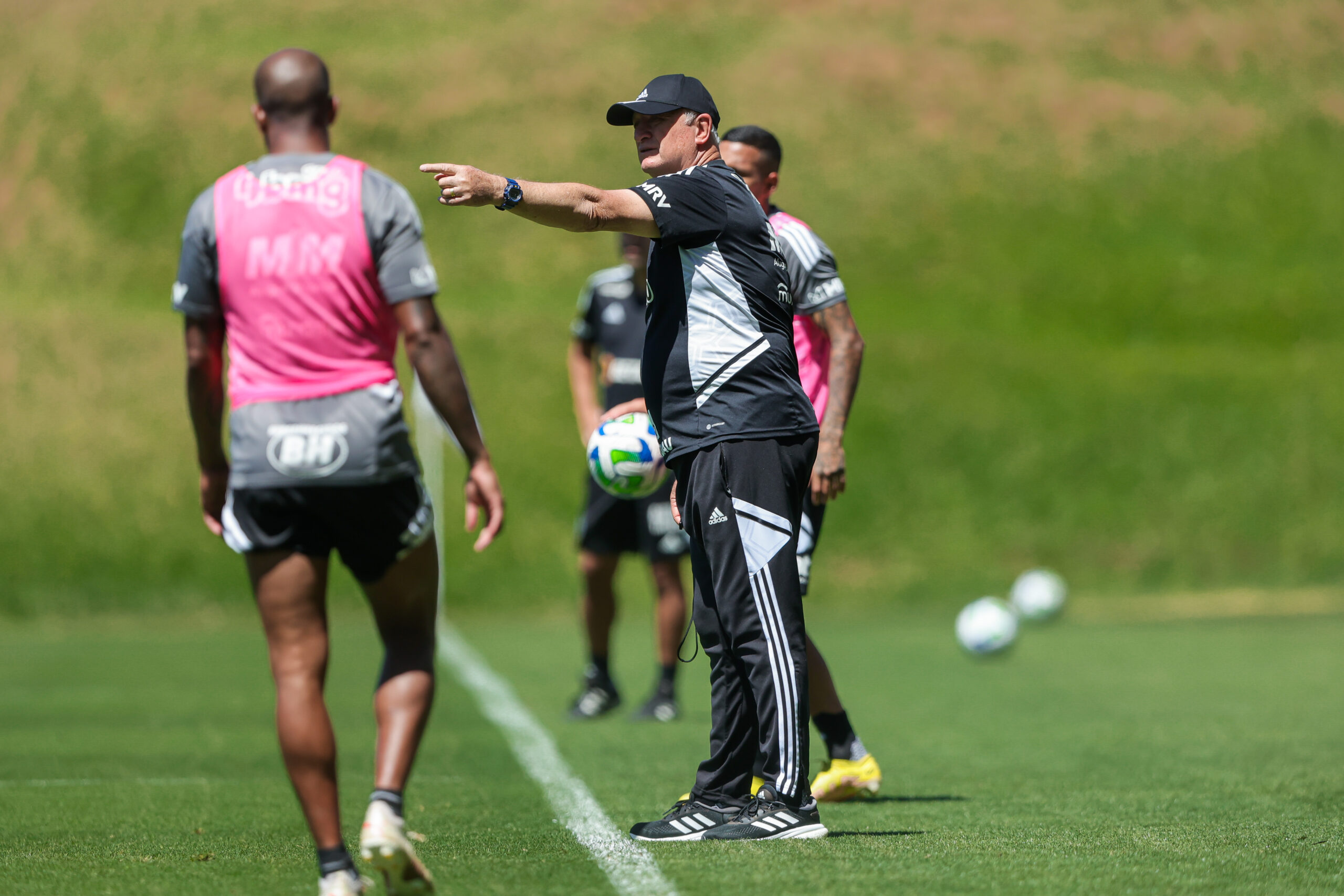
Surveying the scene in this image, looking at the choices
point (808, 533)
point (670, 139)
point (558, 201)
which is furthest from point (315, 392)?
point (808, 533)

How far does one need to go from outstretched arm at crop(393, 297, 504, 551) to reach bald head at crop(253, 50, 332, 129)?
0.52m

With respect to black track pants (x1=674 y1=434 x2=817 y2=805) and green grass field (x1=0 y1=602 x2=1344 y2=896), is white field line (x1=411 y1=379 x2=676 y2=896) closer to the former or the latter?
green grass field (x1=0 y1=602 x2=1344 y2=896)

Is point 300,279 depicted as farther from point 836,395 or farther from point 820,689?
point 820,689

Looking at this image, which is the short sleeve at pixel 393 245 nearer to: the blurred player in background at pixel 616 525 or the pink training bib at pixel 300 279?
the pink training bib at pixel 300 279

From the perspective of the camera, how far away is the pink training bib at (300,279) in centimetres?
360

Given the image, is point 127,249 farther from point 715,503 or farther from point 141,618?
point 715,503

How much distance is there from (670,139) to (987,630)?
8.45 m

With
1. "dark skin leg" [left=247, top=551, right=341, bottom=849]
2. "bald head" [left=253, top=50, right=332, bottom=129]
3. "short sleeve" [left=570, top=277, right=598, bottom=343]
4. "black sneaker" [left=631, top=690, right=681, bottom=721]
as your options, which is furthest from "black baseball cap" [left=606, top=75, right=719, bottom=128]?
"black sneaker" [left=631, top=690, right=681, bottom=721]

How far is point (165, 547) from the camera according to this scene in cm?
2241

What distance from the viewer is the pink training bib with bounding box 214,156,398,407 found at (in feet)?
11.8

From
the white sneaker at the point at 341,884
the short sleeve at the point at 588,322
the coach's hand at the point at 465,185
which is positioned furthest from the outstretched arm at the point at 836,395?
the short sleeve at the point at 588,322

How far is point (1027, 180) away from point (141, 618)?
22.4 metres

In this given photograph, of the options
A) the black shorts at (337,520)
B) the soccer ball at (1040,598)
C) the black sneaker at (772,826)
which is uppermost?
the black shorts at (337,520)

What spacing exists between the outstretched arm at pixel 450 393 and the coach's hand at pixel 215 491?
552 millimetres
